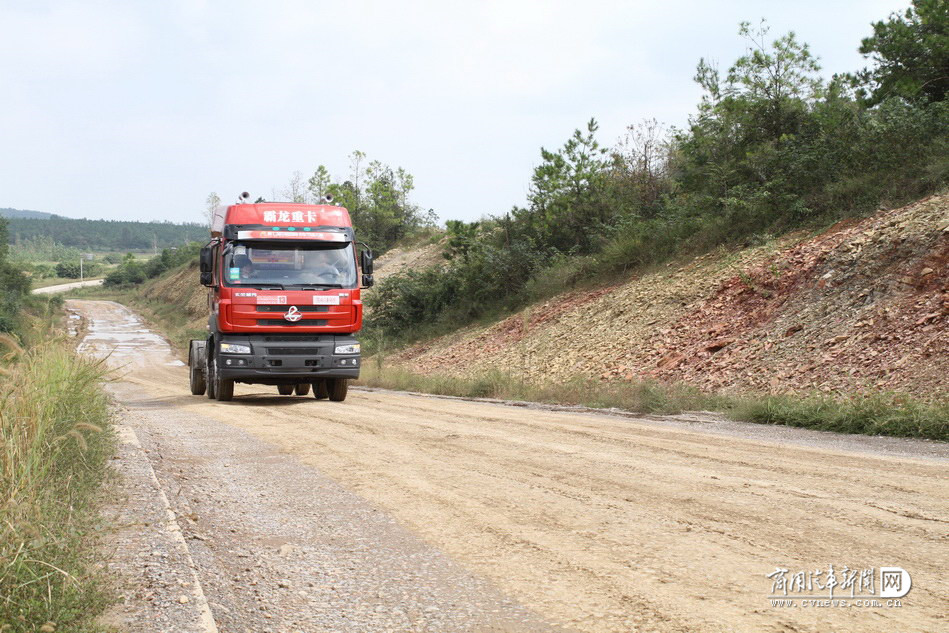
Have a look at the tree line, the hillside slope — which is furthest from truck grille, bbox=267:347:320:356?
the tree line

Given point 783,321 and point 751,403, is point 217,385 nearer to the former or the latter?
point 751,403

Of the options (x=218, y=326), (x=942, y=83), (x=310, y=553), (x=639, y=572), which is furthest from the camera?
(x=942, y=83)

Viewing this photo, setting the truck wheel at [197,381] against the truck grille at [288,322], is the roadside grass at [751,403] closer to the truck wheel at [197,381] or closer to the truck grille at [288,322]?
the truck grille at [288,322]

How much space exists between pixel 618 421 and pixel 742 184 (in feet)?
47.3

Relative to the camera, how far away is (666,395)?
1474 cm

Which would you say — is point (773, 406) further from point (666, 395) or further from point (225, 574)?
point (225, 574)

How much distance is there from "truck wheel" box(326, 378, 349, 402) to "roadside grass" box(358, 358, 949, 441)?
3282 mm

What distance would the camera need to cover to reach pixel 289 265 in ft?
50.9

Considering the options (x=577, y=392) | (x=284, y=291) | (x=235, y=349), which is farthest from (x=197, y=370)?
(x=577, y=392)

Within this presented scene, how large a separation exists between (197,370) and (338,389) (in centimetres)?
374

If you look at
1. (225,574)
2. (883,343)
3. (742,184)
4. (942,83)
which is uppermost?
(942,83)

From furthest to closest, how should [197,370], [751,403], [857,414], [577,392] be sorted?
[197,370], [577,392], [751,403], [857,414]

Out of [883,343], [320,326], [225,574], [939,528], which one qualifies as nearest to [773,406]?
[883,343]

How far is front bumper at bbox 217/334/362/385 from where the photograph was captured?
1535cm
